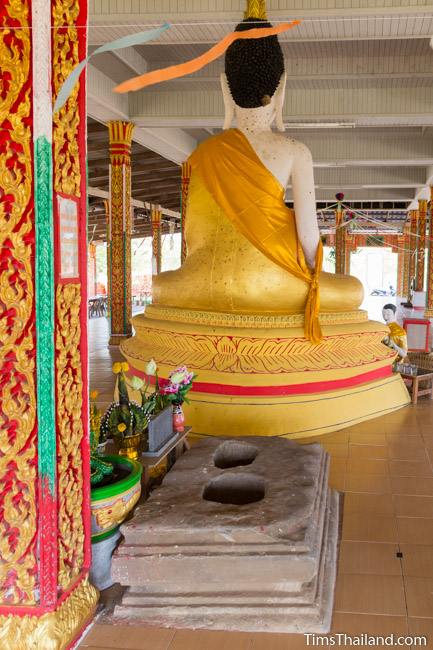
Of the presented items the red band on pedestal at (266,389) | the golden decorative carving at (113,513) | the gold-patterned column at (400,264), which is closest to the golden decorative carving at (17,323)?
the golden decorative carving at (113,513)

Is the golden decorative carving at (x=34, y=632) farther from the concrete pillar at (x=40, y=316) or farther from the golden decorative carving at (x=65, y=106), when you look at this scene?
the golden decorative carving at (x=65, y=106)

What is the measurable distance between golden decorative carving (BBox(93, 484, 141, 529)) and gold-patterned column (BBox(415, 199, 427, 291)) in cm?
1563

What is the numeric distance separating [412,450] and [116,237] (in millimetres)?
6409

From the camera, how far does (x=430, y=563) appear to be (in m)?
2.76

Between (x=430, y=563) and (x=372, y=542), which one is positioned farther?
(x=372, y=542)

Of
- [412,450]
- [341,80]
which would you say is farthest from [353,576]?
[341,80]

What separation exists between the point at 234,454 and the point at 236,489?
1.41ft

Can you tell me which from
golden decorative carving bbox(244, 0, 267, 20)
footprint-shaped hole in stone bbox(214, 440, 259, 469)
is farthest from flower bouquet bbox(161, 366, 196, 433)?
golden decorative carving bbox(244, 0, 267, 20)

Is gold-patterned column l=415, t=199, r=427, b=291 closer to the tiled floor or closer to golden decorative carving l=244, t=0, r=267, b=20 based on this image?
golden decorative carving l=244, t=0, r=267, b=20

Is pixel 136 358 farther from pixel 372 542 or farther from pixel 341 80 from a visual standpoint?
pixel 341 80

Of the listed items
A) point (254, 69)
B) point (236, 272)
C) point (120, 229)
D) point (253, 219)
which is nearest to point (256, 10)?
point (254, 69)

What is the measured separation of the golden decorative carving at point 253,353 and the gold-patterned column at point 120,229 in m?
4.61

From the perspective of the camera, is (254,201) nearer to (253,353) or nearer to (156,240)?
(253,353)

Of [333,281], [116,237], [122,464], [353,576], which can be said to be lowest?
[353,576]
